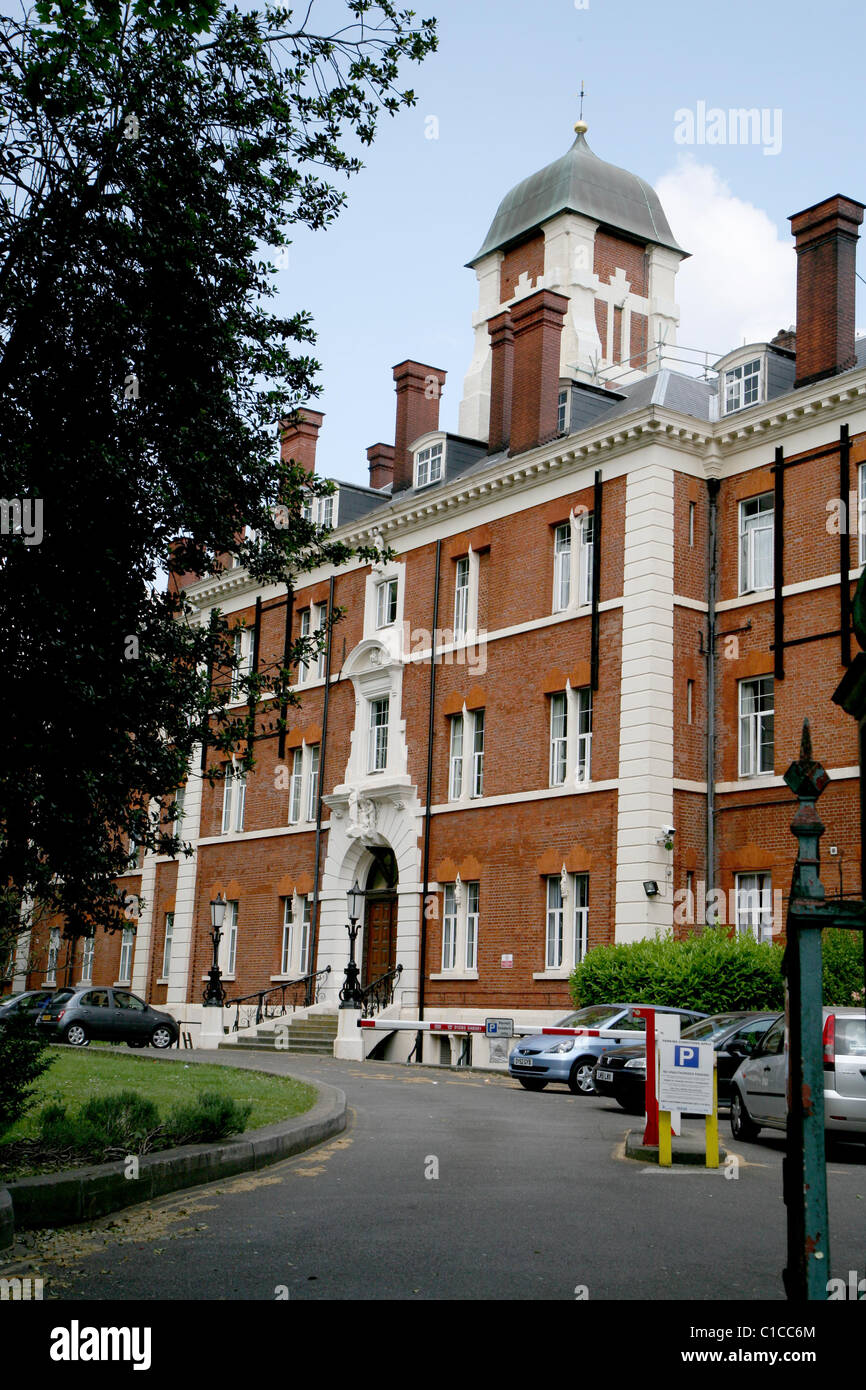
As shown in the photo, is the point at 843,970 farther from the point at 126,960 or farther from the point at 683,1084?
the point at 126,960

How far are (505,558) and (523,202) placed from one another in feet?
59.4

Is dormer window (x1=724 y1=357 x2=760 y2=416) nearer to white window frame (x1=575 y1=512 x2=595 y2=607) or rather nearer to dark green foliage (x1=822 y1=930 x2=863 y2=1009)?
white window frame (x1=575 y1=512 x2=595 y2=607)

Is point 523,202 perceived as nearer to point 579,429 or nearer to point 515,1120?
point 579,429

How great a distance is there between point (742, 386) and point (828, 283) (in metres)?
3.17

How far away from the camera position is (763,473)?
30.0 m

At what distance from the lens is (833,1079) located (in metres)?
14.5

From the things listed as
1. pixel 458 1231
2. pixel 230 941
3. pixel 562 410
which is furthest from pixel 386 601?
pixel 458 1231

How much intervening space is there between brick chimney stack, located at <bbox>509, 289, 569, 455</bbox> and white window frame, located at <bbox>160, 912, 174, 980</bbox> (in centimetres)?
2042

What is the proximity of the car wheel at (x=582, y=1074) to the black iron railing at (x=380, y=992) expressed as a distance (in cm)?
1141

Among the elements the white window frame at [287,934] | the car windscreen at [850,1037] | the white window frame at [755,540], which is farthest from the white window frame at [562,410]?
the car windscreen at [850,1037]

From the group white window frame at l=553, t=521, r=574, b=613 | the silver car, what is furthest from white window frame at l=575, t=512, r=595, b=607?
the silver car

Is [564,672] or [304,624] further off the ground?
[304,624]

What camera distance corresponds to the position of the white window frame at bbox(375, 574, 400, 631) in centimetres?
3862
